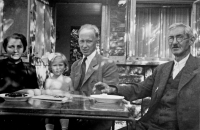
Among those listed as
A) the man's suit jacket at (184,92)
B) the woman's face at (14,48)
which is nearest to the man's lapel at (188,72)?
the man's suit jacket at (184,92)

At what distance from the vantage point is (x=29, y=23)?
5293 mm

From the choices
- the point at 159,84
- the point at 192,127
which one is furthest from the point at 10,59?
the point at 192,127

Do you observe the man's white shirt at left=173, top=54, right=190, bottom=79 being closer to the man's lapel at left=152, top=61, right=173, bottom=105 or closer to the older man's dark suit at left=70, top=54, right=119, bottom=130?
the man's lapel at left=152, top=61, right=173, bottom=105

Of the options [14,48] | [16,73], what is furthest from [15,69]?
[14,48]

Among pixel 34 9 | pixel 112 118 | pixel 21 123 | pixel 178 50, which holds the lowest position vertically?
pixel 21 123

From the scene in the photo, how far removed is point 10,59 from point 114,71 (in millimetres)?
1257

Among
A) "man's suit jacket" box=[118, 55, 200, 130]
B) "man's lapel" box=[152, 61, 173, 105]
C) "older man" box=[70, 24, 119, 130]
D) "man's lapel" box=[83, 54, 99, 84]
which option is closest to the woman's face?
"older man" box=[70, 24, 119, 130]

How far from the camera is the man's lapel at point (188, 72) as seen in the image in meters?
2.25

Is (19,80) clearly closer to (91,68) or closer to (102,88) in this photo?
(91,68)

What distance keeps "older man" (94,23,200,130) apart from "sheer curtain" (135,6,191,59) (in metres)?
3.19

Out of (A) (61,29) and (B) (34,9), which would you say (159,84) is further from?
(A) (61,29)

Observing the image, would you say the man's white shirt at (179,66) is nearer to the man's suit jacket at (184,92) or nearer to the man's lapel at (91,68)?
the man's suit jacket at (184,92)

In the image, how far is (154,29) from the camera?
5793mm

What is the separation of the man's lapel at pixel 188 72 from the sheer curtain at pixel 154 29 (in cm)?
339
